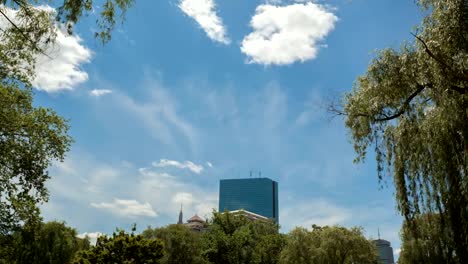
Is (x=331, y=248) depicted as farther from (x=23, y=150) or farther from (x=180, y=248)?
(x=23, y=150)

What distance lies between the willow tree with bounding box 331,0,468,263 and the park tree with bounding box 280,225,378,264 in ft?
75.2

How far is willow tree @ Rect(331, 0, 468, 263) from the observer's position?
8836 mm

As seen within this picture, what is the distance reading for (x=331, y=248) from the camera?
106 feet

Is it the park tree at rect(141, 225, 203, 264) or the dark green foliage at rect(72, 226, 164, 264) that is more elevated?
the park tree at rect(141, 225, 203, 264)

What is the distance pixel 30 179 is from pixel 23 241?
22581 mm

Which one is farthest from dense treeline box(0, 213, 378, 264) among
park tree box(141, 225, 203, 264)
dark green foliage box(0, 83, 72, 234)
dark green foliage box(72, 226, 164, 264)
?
dark green foliage box(0, 83, 72, 234)

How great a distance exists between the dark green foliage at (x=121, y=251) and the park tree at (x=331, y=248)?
15.3m

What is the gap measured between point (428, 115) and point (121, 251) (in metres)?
16.5

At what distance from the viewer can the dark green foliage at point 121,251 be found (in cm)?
2080

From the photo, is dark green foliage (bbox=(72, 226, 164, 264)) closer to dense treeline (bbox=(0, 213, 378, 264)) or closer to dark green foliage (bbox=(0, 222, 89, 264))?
dense treeline (bbox=(0, 213, 378, 264))

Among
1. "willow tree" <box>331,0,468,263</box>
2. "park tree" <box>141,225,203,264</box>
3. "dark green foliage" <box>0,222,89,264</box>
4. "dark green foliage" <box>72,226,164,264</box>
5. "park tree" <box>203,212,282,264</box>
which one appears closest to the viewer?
"willow tree" <box>331,0,468,263</box>

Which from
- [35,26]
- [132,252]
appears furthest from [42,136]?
[132,252]

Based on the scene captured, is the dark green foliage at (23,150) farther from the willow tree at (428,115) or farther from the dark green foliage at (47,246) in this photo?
the dark green foliage at (47,246)

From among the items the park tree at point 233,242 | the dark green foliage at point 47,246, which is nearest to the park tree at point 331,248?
the park tree at point 233,242
